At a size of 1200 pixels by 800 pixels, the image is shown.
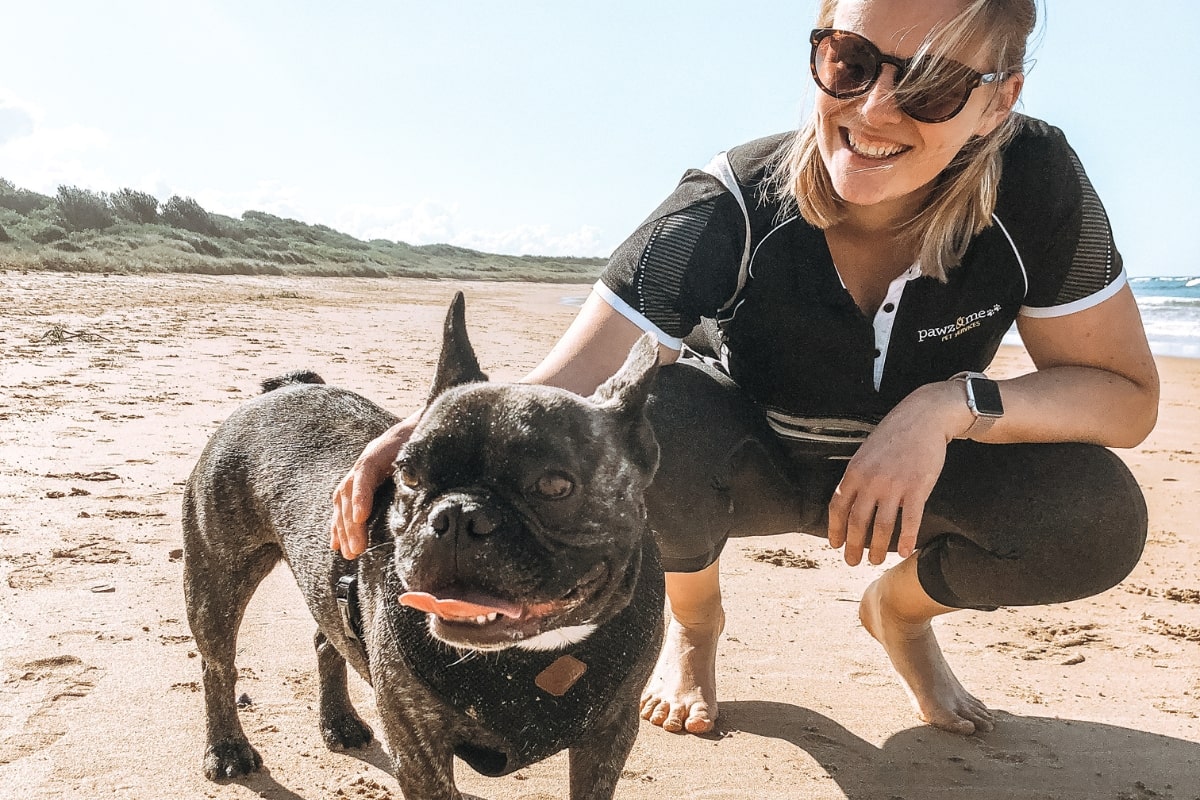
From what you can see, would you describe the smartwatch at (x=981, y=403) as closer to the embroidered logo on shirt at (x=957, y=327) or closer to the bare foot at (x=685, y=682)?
the embroidered logo on shirt at (x=957, y=327)

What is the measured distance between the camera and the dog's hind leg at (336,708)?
3.17 meters

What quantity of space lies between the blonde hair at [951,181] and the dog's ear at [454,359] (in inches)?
42.7

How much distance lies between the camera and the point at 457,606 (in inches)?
80.7

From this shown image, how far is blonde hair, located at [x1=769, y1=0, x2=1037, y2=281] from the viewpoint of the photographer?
268cm

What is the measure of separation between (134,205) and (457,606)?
31.3 metres

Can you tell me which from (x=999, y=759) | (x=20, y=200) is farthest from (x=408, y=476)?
(x=20, y=200)

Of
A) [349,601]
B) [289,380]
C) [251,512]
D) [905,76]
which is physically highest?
[905,76]

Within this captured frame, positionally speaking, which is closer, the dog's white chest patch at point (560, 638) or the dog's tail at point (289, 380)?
the dog's white chest patch at point (560, 638)

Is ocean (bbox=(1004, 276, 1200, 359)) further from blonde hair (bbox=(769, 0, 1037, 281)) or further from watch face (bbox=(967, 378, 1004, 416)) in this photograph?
watch face (bbox=(967, 378, 1004, 416))

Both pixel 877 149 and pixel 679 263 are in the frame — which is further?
pixel 679 263

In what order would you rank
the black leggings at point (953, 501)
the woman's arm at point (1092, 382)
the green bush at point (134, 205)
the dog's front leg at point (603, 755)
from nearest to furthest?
1. the dog's front leg at point (603, 755)
2. the woman's arm at point (1092, 382)
3. the black leggings at point (953, 501)
4. the green bush at point (134, 205)

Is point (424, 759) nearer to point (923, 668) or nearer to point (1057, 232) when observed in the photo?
point (923, 668)

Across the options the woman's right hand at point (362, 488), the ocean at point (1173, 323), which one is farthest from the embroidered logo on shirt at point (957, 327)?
the ocean at point (1173, 323)

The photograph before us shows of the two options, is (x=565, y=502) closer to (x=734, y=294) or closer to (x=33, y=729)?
(x=734, y=294)
